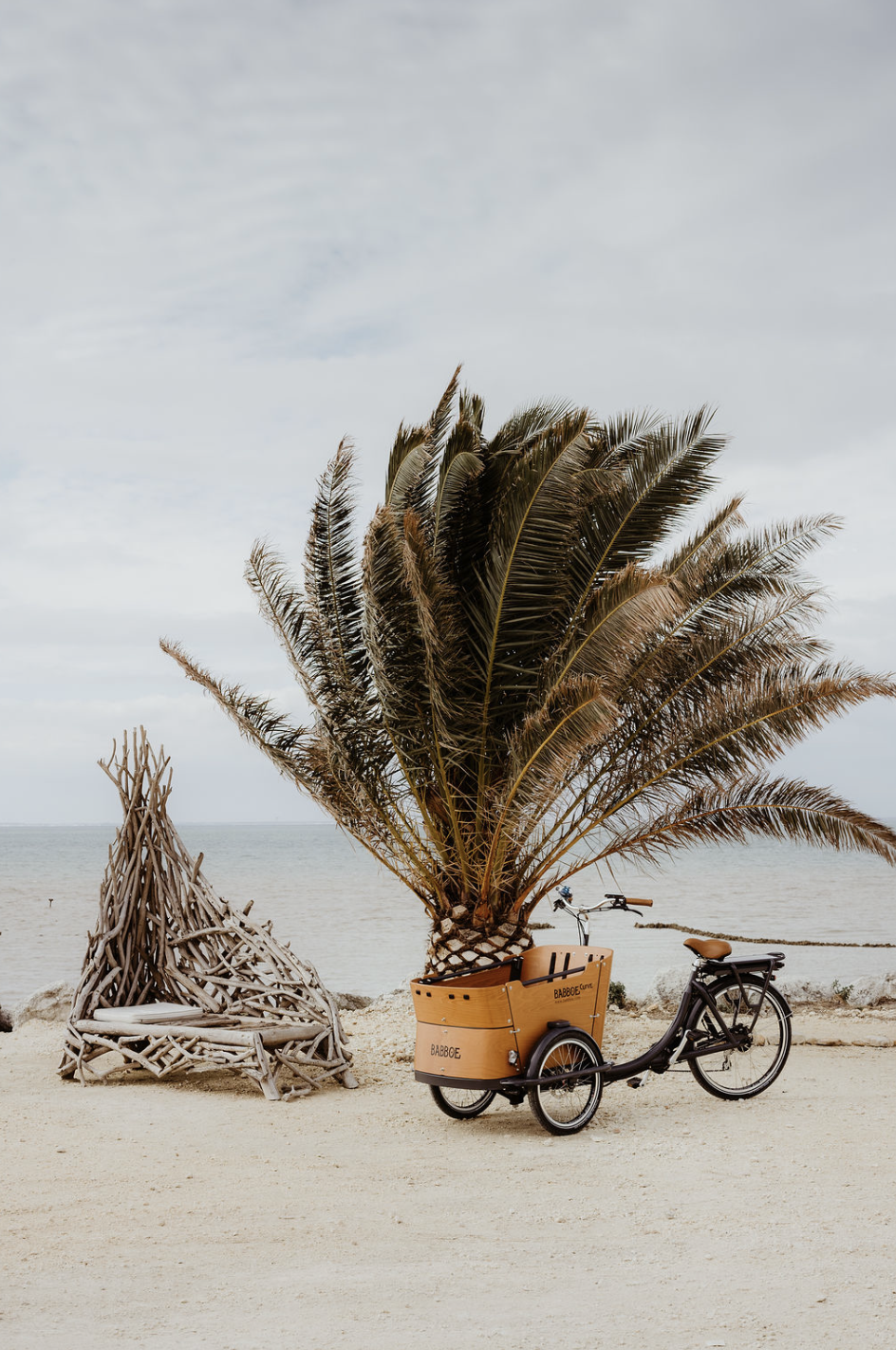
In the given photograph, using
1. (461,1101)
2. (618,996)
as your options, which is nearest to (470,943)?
(461,1101)

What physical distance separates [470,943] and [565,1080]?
7.14ft

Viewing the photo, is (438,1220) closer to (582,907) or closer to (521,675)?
(582,907)

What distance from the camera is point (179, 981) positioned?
7.45 meters

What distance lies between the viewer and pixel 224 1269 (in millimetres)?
4016

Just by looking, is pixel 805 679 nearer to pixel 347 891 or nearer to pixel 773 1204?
pixel 773 1204

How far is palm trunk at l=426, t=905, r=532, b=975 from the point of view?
7984 mm

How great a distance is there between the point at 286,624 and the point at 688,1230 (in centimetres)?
532

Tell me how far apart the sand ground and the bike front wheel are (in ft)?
0.46

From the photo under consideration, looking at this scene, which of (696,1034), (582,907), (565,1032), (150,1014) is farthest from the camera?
(150,1014)

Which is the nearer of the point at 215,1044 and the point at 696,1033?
the point at 696,1033

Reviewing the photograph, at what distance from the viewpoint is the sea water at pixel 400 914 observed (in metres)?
15.1

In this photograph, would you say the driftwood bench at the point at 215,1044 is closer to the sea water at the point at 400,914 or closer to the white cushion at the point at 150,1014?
the white cushion at the point at 150,1014

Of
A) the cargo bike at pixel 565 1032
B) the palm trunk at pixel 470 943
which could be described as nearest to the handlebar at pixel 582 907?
the cargo bike at pixel 565 1032

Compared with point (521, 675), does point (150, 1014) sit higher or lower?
lower
